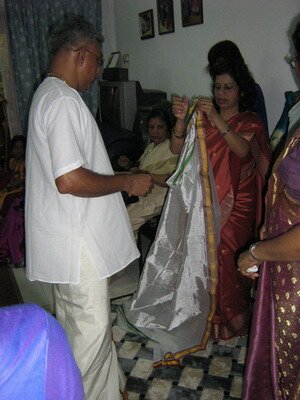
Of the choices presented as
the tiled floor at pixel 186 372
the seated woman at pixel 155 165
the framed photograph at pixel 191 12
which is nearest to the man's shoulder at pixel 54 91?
the seated woman at pixel 155 165

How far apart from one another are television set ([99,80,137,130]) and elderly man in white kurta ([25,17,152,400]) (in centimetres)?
240

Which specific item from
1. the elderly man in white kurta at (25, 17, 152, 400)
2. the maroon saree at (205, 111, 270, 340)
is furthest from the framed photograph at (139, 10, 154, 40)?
the elderly man in white kurta at (25, 17, 152, 400)

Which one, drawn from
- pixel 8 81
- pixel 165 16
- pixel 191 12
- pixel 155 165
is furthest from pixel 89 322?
pixel 8 81

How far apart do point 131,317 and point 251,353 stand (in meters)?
0.87

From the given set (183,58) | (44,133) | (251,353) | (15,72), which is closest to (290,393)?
(251,353)

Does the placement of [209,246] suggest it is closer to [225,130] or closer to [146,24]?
[225,130]

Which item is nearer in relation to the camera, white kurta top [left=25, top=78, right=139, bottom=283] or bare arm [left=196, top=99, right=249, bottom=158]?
white kurta top [left=25, top=78, right=139, bottom=283]

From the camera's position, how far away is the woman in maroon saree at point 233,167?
6.09 ft

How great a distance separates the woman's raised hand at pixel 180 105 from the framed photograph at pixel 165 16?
1857mm

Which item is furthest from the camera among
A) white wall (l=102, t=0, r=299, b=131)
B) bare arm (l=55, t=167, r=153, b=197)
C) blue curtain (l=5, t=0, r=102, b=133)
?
blue curtain (l=5, t=0, r=102, b=133)

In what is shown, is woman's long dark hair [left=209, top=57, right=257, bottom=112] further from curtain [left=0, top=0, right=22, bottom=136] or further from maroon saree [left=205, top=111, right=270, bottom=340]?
curtain [left=0, top=0, right=22, bottom=136]

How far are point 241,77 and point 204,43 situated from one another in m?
1.22

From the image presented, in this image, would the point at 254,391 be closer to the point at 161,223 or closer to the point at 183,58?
the point at 161,223

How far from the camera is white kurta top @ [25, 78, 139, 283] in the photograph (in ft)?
3.90
